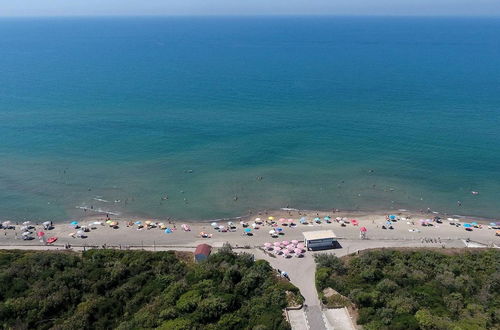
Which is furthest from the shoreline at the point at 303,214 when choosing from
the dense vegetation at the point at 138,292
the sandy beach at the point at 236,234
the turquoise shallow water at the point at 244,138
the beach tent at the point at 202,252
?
the dense vegetation at the point at 138,292

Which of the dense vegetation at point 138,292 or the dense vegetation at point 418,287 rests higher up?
the dense vegetation at point 138,292

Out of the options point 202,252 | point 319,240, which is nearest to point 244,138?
point 319,240

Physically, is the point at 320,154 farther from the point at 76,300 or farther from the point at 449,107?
the point at 76,300

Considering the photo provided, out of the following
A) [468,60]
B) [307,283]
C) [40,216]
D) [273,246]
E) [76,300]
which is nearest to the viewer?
[76,300]

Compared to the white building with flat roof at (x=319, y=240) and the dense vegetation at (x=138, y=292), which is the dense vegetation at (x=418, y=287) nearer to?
the white building with flat roof at (x=319, y=240)

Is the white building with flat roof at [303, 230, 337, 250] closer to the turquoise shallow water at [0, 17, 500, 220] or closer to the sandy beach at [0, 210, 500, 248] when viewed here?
the sandy beach at [0, 210, 500, 248]

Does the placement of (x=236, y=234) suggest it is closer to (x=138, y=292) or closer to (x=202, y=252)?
(x=202, y=252)

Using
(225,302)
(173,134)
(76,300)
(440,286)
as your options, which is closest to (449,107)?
(173,134)
